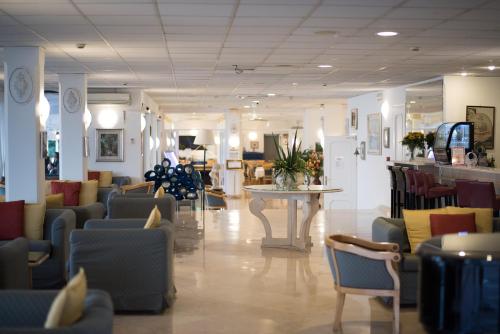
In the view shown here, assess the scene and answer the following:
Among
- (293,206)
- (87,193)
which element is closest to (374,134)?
(293,206)

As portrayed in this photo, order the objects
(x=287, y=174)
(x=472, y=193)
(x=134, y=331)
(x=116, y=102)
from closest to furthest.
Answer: (x=134, y=331)
(x=472, y=193)
(x=287, y=174)
(x=116, y=102)

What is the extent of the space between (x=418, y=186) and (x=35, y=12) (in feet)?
20.9

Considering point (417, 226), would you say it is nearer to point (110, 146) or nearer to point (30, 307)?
point (30, 307)

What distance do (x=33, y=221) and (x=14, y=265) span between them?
2.03 m

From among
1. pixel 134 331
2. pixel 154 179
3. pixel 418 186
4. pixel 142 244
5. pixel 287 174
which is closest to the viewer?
pixel 134 331

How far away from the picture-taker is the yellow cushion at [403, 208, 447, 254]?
6.57 m

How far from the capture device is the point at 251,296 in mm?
6922

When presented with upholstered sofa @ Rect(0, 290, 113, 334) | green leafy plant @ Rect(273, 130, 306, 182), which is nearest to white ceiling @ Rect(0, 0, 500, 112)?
green leafy plant @ Rect(273, 130, 306, 182)

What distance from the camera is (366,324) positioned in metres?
5.93

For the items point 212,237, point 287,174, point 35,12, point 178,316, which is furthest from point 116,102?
point 178,316

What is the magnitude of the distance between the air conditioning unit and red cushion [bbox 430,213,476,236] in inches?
367

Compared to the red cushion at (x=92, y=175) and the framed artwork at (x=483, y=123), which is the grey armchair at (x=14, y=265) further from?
the framed artwork at (x=483, y=123)

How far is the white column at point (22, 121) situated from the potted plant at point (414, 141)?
6.64 metres

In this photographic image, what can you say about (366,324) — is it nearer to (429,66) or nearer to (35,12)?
(35,12)
